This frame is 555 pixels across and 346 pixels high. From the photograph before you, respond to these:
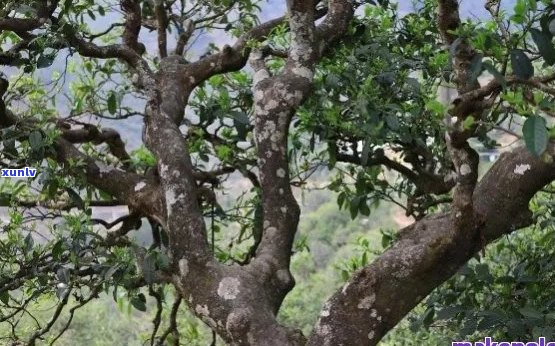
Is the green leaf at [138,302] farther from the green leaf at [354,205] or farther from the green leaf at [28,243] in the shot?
the green leaf at [354,205]

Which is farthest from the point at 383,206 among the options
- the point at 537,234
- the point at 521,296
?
the point at 521,296

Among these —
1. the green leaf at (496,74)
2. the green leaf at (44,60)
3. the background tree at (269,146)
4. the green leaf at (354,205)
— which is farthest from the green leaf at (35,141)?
the green leaf at (496,74)

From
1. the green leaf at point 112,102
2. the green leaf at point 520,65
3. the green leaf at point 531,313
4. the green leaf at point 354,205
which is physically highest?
the green leaf at point 112,102

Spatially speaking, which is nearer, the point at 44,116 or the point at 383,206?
the point at 44,116

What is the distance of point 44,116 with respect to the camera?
70.9 inches

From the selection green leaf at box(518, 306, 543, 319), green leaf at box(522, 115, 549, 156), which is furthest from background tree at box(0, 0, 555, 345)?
green leaf at box(518, 306, 543, 319)

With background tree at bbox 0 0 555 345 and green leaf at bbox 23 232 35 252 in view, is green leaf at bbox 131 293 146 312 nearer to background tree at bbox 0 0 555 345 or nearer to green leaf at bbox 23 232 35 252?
background tree at bbox 0 0 555 345

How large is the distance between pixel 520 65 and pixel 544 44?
0.09 m

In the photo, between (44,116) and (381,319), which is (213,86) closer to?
(44,116)

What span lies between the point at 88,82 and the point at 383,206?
414 inches

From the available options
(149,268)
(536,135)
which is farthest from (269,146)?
(536,135)
